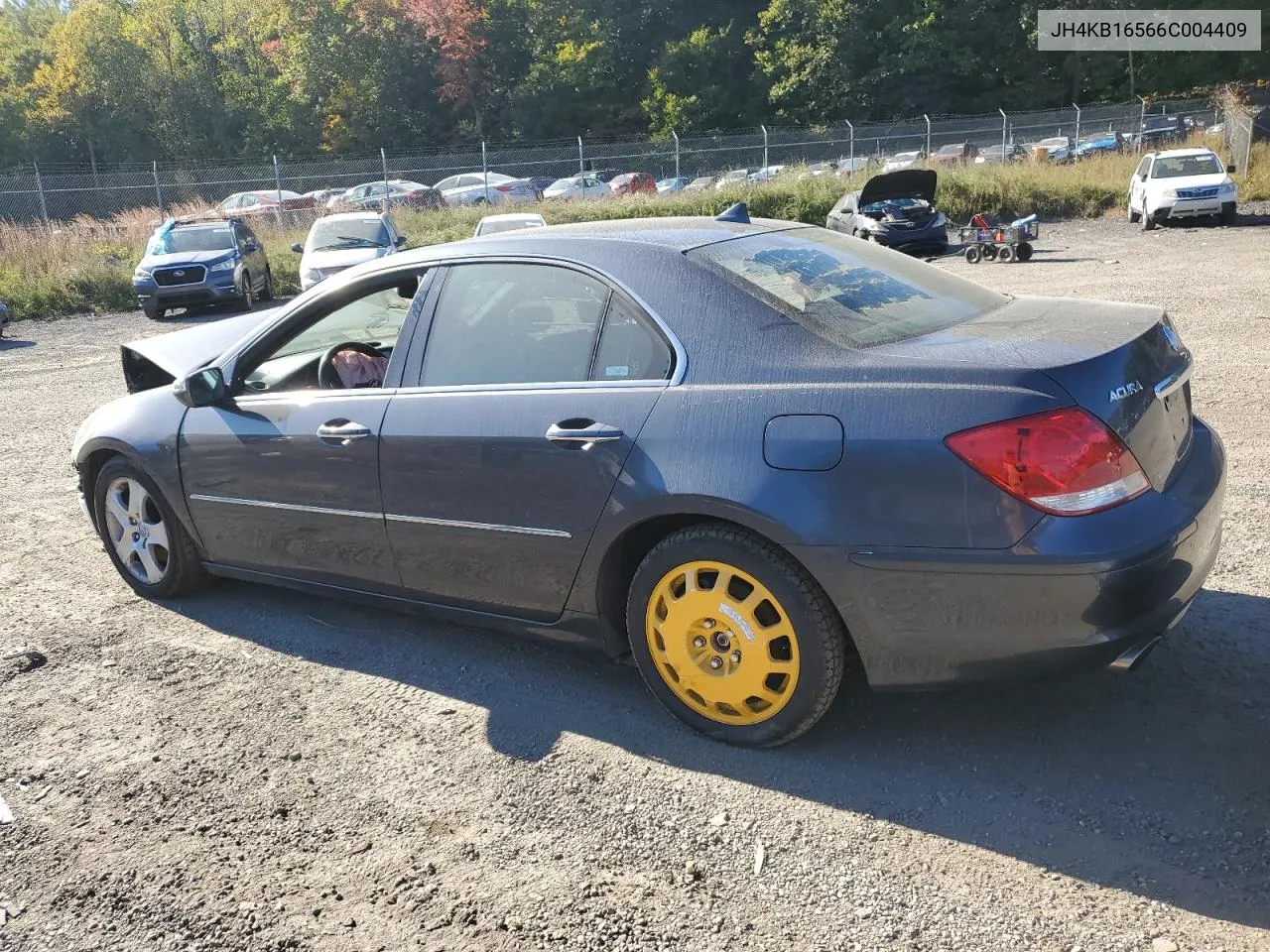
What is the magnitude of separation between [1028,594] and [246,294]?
1822cm

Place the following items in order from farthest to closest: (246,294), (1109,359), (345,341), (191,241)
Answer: (191,241) → (246,294) → (345,341) → (1109,359)

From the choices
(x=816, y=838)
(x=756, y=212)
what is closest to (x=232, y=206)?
(x=756, y=212)

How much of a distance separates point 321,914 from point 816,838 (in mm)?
1298

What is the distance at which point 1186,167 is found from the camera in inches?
872

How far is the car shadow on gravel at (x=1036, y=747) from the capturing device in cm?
265

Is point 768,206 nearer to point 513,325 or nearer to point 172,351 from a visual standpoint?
point 172,351

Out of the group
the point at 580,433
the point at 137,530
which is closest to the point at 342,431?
the point at 580,433

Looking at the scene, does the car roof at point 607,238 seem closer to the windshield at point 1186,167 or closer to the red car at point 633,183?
the windshield at point 1186,167

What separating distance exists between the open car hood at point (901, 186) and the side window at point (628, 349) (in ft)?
57.5

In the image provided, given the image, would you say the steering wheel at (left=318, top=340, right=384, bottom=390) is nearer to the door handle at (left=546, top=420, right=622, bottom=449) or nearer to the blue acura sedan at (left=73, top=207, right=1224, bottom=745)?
the blue acura sedan at (left=73, top=207, right=1224, bottom=745)

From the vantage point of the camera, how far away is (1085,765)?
9.95 feet

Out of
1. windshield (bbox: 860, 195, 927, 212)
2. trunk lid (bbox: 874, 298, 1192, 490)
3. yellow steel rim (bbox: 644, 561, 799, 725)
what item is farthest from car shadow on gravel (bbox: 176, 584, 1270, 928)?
windshield (bbox: 860, 195, 927, 212)

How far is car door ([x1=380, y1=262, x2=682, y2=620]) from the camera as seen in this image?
331cm

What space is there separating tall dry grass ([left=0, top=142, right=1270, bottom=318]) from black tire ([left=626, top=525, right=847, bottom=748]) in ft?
68.2
